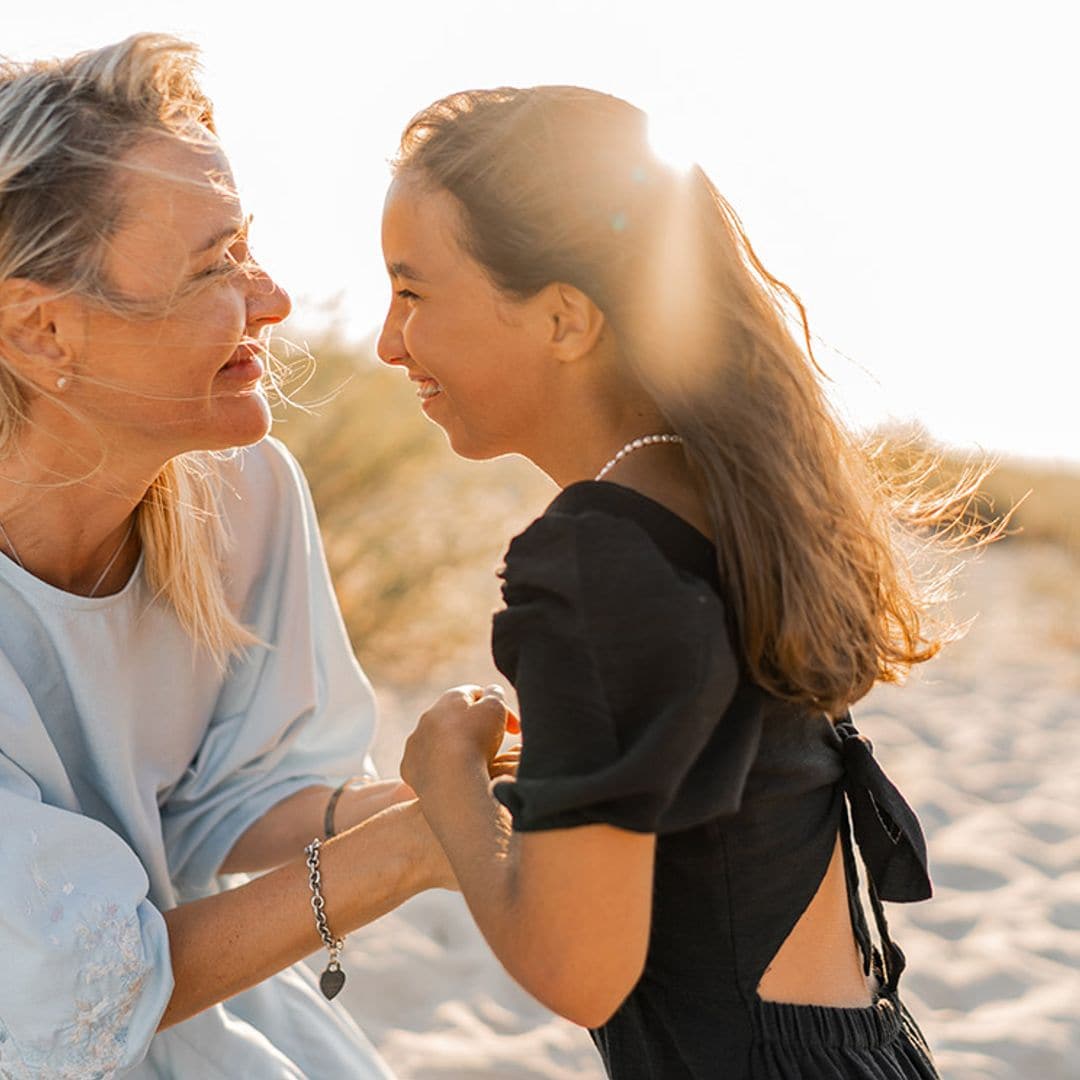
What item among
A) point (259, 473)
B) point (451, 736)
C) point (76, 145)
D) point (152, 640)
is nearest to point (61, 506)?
point (152, 640)

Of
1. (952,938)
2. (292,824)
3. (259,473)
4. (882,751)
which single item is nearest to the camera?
(292,824)

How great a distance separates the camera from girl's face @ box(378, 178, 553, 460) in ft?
6.06

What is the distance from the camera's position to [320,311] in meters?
5.57

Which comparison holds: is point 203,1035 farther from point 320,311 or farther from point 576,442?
point 320,311

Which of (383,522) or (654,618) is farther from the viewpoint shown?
(383,522)

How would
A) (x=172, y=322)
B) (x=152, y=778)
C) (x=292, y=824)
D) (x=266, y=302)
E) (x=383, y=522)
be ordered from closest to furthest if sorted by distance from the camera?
1. (x=172, y=322)
2. (x=266, y=302)
3. (x=152, y=778)
4. (x=292, y=824)
5. (x=383, y=522)

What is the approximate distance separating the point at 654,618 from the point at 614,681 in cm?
8

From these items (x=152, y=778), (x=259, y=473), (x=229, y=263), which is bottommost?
(x=152, y=778)

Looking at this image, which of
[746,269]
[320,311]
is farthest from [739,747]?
[320,311]

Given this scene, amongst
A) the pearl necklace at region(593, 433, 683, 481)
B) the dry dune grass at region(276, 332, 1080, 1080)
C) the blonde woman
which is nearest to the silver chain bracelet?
the blonde woman

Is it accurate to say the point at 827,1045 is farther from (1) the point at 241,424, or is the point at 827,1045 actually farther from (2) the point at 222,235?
(2) the point at 222,235

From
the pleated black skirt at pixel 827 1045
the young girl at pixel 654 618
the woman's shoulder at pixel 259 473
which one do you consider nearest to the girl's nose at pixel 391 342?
the young girl at pixel 654 618

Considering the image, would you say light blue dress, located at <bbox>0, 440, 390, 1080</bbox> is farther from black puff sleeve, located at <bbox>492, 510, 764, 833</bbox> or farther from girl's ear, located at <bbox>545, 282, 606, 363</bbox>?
girl's ear, located at <bbox>545, 282, 606, 363</bbox>

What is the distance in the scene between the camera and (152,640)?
2354 millimetres
